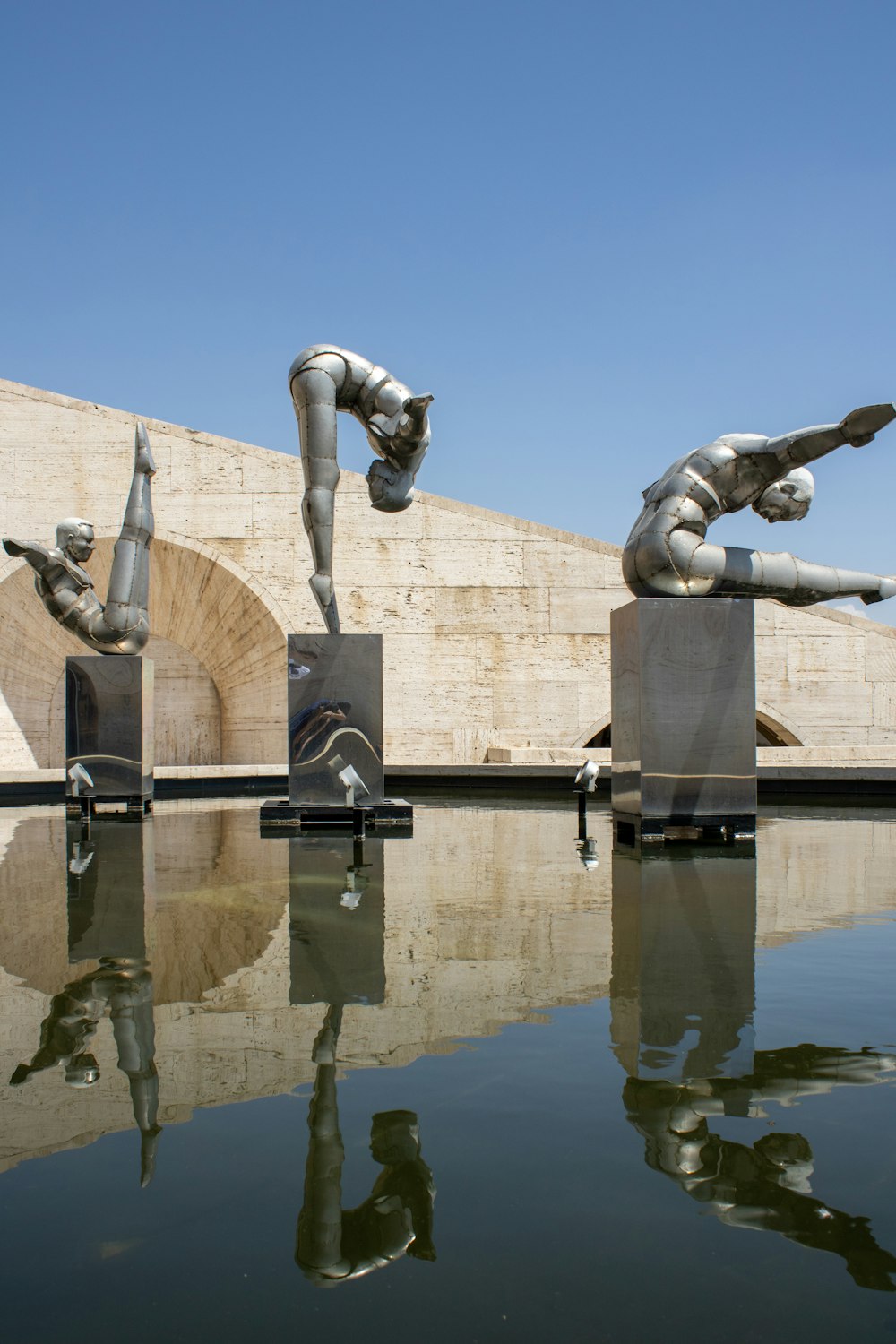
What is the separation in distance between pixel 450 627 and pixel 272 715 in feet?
10.1

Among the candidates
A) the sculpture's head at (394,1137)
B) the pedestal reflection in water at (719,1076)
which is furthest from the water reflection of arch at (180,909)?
the pedestal reflection in water at (719,1076)

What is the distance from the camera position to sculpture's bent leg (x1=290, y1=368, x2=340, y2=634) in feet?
23.8

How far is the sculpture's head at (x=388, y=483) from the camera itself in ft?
25.2

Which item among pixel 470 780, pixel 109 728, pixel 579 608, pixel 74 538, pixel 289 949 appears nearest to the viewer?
pixel 289 949

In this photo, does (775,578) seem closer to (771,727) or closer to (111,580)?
(111,580)

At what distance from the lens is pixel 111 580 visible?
957 centimetres

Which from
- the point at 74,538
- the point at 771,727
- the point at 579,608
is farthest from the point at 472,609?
the point at 74,538

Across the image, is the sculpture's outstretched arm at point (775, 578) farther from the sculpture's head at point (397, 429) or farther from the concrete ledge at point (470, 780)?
the concrete ledge at point (470, 780)

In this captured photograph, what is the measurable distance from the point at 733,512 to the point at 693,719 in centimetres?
130

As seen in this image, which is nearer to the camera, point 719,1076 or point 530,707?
point 719,1076

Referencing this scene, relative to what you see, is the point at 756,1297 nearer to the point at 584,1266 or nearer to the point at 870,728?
the point at 584,1266

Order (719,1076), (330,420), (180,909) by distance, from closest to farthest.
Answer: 1. (719,1076)
2. (180,909)
3. (330,420)

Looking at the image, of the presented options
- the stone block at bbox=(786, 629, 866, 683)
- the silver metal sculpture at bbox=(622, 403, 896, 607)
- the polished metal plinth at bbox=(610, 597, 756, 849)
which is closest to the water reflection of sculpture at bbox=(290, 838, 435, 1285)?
the polished metal plinth at bbox=(610, 597, 756, 849)

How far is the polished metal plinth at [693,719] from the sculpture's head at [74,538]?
18.6ft
